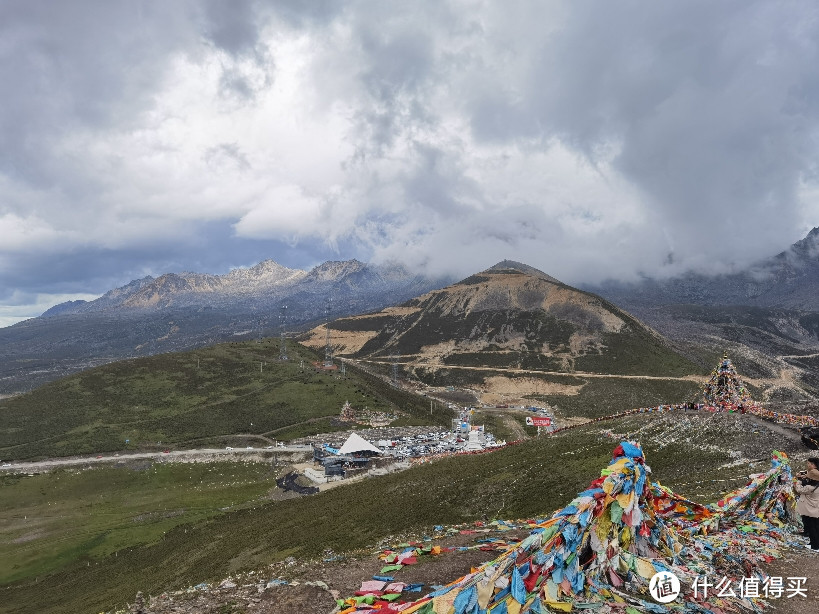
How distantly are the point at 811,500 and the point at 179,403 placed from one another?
144m

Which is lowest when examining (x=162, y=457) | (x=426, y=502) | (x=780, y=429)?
(x=162, y=457)

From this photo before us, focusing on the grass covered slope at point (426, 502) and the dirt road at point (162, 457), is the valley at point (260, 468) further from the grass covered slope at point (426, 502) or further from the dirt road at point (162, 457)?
the dirt road at point (162, 457)

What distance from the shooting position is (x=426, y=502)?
38906 mm

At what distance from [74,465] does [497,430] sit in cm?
9702

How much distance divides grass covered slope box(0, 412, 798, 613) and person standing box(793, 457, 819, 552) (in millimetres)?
10360

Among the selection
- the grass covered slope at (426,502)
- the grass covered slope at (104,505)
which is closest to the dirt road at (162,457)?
the grass covered slope at (104,505)

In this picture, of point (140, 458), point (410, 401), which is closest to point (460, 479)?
point (140, 458)

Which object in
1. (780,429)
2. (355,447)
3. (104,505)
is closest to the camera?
(780,429)

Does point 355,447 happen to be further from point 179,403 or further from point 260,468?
point 179,403

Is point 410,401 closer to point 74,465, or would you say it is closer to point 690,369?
point 74,465

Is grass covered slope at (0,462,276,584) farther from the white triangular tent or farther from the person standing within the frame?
the person standing

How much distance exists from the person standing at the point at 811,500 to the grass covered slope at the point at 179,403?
4441 inches

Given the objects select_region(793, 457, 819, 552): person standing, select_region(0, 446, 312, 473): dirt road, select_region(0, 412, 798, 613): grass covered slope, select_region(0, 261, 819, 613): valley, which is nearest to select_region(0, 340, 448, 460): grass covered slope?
select_region(0, 261, 819, 613): valley

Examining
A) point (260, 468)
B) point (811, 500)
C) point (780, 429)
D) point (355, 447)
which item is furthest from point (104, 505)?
point (780, 429)
